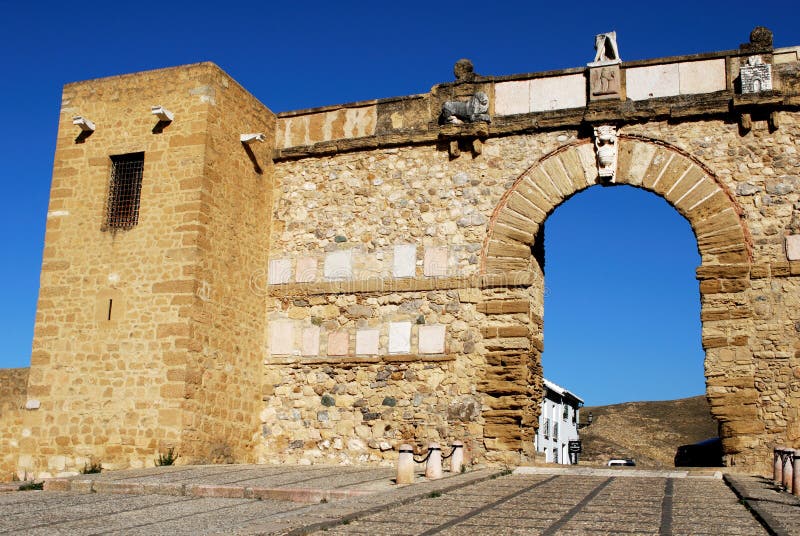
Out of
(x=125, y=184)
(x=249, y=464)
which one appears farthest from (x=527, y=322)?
Result: (x=125, y=184)

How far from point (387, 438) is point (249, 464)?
2014 mm

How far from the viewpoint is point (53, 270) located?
12367 mm

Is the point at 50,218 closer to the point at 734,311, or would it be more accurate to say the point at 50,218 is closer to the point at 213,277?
the point at 213,277

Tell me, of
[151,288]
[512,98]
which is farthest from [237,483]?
[512,98]

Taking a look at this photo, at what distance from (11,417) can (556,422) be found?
838 inches

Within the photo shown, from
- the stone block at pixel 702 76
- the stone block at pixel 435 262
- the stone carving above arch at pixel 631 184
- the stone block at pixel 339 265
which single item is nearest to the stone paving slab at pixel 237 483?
the stone block at pixel 435 262

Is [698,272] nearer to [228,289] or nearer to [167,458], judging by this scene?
[228,289]

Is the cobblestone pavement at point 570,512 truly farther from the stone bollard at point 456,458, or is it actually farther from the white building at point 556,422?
the white building at point 556,422

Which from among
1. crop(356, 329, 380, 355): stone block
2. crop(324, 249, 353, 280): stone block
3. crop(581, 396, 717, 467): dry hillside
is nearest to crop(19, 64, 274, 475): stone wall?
crop(324, 249, 353, 280): stone block

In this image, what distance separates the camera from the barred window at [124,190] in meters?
12.3

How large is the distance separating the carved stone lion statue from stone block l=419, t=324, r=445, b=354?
308cm

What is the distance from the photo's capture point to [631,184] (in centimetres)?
1173

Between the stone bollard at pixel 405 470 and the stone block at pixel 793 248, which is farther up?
the stone block at pixel 793 248

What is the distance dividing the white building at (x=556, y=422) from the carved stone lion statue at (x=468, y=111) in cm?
1609
